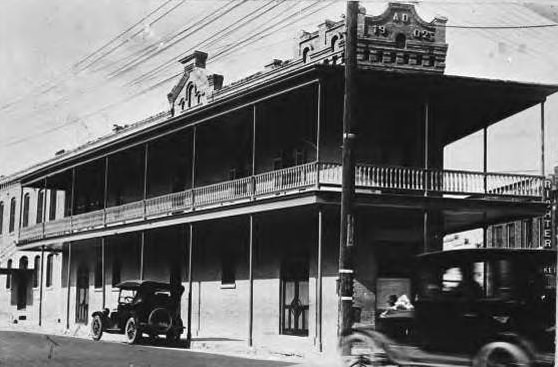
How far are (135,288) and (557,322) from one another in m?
14.1

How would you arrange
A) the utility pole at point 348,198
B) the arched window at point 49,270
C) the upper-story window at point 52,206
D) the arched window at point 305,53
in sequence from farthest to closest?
the upper-story window at point 52,206 < the arched window at point 49,270 < the arched window at point 305,53 < the utility pole at point 348,198

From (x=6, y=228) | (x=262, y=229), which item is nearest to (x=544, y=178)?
(x=262, y=229)

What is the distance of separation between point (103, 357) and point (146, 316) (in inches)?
211

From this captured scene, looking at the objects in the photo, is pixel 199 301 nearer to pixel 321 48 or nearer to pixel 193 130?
pixel 193 130

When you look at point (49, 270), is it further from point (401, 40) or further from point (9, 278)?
point (401, 40)

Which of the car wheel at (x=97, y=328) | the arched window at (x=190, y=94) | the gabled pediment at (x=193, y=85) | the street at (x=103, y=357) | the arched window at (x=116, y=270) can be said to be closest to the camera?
the street at (x=103, y=357)

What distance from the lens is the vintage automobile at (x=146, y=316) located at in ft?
66.7

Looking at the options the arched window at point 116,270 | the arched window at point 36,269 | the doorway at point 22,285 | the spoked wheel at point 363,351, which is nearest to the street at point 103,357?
the spoked wheel at point 363,351

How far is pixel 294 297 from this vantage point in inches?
887

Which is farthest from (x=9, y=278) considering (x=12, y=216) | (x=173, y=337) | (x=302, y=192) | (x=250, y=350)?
(x=302, y=192)

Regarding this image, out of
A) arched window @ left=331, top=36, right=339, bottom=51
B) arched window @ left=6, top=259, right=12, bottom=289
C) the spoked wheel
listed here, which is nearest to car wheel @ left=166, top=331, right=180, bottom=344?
the spoked wheel

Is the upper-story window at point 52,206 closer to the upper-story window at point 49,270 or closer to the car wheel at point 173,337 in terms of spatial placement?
the upper-story window at point 49,270

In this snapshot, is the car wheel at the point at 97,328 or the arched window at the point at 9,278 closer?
the car wheel at the point at 97,328

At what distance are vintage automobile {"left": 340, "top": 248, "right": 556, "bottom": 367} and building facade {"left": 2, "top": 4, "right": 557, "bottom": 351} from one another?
24.7ft
